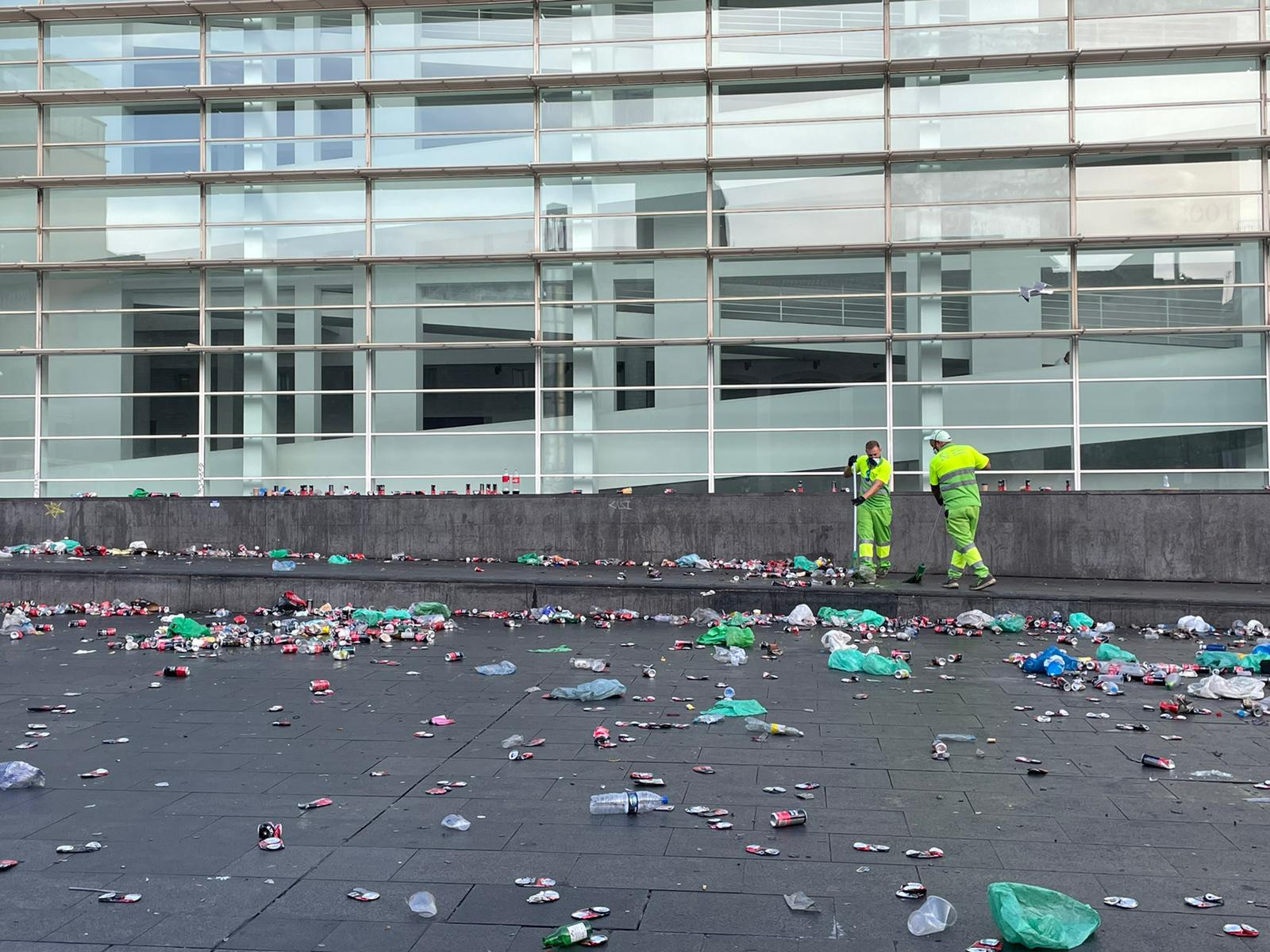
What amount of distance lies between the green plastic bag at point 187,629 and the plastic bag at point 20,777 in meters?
4.90

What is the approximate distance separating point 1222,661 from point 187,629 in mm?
9072

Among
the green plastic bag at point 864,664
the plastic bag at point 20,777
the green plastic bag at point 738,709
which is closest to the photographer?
the plastic bag at point 20,777

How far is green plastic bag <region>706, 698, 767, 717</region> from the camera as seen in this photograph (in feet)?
22.7

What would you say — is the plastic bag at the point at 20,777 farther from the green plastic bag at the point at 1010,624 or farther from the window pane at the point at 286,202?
the window pane at the point at 286,202

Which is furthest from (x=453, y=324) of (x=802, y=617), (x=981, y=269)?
Result: (x=802, y=617)

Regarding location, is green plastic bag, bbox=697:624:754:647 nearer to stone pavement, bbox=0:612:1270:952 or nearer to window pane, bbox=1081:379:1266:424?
stone pavement, bbox=0:612:1270:952

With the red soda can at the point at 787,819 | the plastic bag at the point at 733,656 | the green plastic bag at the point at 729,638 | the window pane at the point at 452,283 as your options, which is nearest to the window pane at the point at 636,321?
the window pane at the point at 452,283

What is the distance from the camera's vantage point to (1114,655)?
895cm

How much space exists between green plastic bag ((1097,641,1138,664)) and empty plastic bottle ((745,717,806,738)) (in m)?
3.74

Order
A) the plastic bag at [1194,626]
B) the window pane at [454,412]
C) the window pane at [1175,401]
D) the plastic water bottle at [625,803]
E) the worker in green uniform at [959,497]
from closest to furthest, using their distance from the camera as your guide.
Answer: the plastic water bottle at [625,803] → the plastic bag at [1194,626] → the worker in green uniform at [959,497] → the window pane at [1175,401] → the window pane at [454,412]

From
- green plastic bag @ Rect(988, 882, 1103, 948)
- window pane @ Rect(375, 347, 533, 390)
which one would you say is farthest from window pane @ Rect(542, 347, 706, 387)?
green plastic bag @ Rect(988, 882, 1103, 948)

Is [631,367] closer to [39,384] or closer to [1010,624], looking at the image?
[1010,624]

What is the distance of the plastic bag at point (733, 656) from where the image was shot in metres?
9.02

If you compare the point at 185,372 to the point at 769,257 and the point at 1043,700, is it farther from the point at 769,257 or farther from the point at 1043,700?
the point at 1043,700
